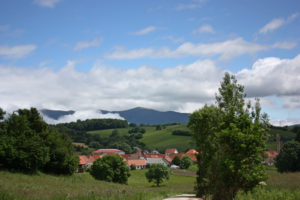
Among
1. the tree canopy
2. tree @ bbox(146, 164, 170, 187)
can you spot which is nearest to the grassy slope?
the tree canopy

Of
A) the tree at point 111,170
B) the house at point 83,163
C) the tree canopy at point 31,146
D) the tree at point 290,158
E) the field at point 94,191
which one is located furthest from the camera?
the house at point 83,163

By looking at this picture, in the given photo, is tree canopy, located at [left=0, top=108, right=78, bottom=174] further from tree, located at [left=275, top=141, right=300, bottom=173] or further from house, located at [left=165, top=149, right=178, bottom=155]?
house, located at [left=165, top=149, right=178, bottom=155]

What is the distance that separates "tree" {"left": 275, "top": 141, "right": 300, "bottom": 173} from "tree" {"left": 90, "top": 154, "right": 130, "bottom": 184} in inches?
1480

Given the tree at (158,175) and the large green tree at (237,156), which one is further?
the tree at (158,175)

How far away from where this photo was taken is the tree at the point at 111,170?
70562mm

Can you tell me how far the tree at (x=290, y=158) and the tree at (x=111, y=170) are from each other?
3760 cm

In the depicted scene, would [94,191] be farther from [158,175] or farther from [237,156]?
[158,175]

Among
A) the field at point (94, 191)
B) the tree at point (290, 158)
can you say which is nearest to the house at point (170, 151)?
the tree at point (290, 158)

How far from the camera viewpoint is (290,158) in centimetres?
6938

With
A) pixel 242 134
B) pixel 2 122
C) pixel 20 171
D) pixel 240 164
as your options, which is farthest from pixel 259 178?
pixel 2 122

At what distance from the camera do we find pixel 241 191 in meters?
19.9

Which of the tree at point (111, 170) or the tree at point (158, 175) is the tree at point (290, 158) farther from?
the tree at point (111, 170)

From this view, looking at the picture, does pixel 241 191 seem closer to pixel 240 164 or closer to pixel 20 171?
pixel 240 164

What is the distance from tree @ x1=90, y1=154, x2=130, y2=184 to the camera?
232ft
